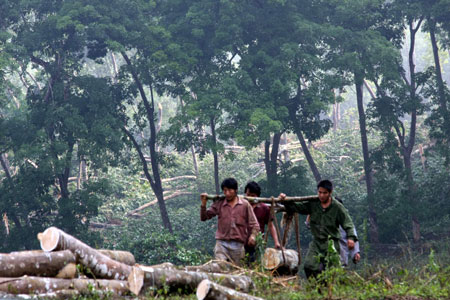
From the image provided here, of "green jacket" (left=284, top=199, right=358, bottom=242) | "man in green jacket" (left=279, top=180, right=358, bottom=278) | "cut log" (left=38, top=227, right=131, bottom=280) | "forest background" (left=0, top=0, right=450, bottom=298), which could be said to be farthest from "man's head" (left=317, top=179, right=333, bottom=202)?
"forest background" (left=0, top=0, right=450, bottom=298)

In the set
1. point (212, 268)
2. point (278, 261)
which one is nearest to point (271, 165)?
point (278, 261)

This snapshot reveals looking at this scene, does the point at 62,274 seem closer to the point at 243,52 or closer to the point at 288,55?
the point at 288,55

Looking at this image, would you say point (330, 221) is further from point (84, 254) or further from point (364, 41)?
point (364, 41)

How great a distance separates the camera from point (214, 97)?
67.6ft

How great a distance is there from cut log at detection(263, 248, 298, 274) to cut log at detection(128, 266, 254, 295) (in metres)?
1.07

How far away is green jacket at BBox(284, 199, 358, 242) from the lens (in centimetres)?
786

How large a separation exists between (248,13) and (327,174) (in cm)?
1054

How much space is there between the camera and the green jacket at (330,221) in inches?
309

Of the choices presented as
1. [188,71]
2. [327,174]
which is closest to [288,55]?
[188,71]

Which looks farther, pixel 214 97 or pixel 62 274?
pixel 214 97

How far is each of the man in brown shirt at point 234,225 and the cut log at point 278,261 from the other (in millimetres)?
308

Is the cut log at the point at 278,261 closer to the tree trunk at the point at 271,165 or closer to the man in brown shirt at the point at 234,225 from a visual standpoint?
the man in brown shirt at the point at 234,225

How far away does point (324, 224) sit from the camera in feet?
26.2

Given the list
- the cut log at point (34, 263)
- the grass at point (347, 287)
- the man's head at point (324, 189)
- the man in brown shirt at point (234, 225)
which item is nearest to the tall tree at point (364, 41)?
the man in brown shirt at point (234, 225)
